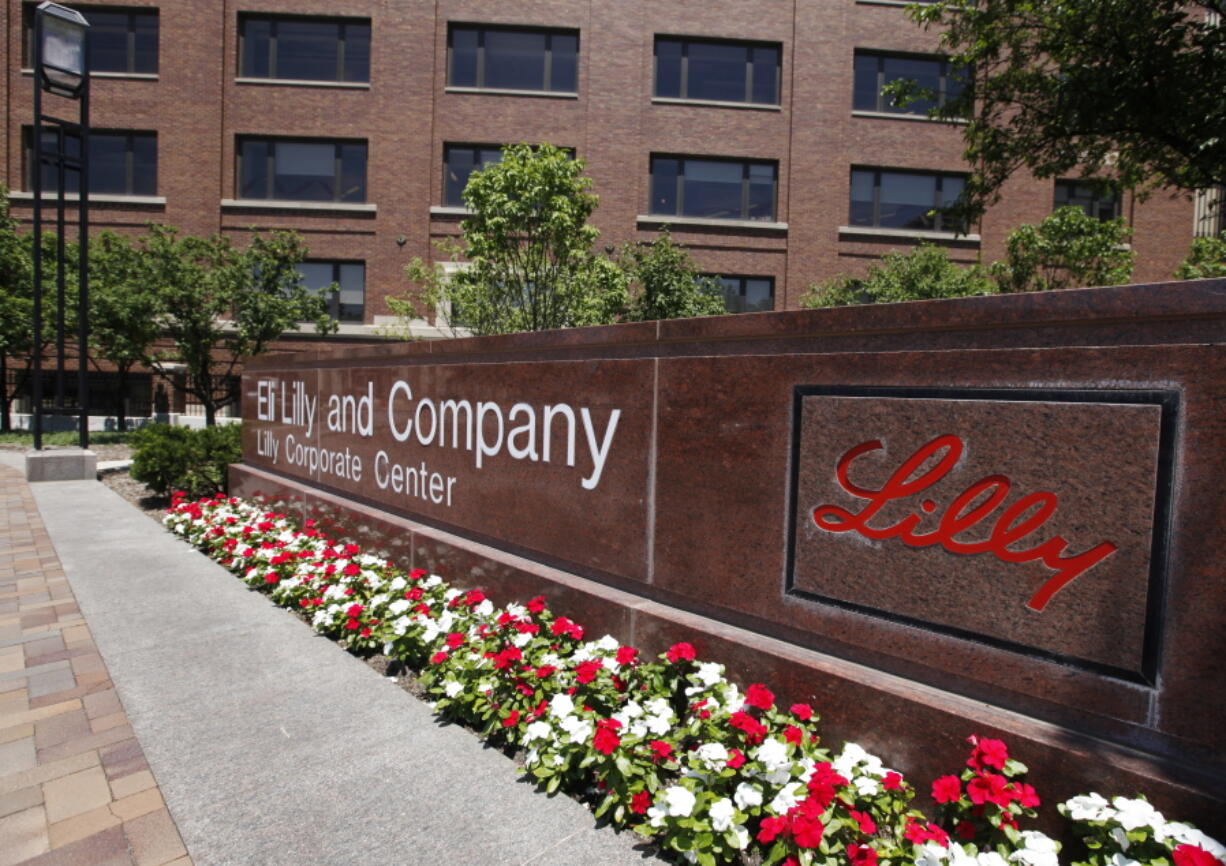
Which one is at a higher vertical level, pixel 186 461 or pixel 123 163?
pixel 123 163

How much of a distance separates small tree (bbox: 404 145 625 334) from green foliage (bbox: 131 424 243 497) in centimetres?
492

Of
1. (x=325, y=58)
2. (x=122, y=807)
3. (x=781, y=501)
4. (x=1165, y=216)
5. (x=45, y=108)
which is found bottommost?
(x=122, y=807)

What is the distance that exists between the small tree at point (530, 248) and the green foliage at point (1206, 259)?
417 inches

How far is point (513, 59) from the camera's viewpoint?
22.2 m

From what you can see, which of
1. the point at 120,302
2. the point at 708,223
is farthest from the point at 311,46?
the point at 708,223

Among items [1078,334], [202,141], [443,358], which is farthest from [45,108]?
[1078,334]

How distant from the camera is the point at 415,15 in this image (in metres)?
21.8

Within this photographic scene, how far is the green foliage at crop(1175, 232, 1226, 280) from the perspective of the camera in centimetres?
1261

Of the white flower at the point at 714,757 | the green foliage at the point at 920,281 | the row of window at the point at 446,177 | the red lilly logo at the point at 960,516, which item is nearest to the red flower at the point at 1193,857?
the red lilly logo at the point at 960,516

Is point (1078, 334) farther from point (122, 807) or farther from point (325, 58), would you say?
point (325, 58)

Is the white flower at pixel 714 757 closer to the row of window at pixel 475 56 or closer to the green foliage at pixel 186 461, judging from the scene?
the green foliage at pixel 186 461

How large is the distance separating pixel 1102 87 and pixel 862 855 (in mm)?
8651

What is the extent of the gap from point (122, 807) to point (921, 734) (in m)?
2.90

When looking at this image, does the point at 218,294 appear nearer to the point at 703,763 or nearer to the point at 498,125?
the point at 498,125
